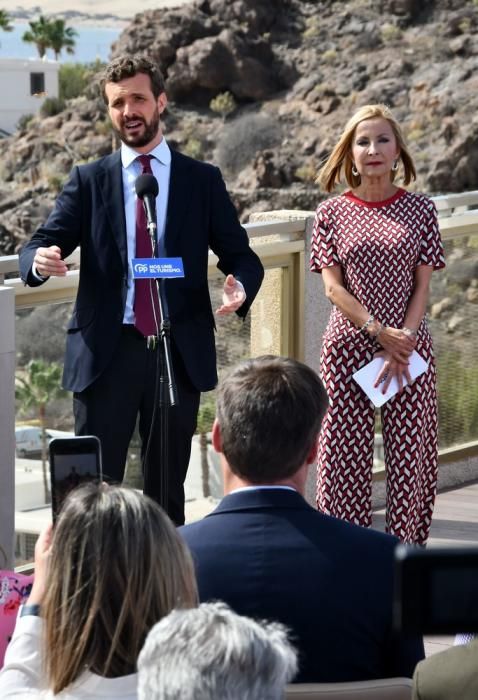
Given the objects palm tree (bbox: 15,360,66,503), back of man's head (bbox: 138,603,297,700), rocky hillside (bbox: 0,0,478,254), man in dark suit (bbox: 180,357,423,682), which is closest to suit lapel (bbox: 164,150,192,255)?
palm tree (bbox: 15,360,66,503)

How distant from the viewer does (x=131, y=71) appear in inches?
162

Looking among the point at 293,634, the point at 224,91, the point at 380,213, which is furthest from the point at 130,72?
the point at 224,91

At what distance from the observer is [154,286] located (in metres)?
3.93

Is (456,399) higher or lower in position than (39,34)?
lower

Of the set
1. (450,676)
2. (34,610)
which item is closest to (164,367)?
(34,610)

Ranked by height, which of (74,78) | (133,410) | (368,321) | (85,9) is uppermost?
(85,9)

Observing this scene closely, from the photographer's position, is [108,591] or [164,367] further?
[164,367]

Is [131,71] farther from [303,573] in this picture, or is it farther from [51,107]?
[51,107]

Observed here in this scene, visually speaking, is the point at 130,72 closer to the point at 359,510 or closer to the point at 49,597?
the point at 359,510

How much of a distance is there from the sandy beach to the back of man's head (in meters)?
118

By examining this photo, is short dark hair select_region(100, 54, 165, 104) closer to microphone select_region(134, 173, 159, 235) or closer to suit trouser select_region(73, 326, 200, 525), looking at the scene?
microphone select_region(134, 173, 159, 235)

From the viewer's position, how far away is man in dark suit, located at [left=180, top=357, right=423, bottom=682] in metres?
2.39

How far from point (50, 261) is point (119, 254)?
0.33m

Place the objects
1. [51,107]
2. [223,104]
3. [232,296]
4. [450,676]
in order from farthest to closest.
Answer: [51,107], [223,104], [232,296], [450,676]
